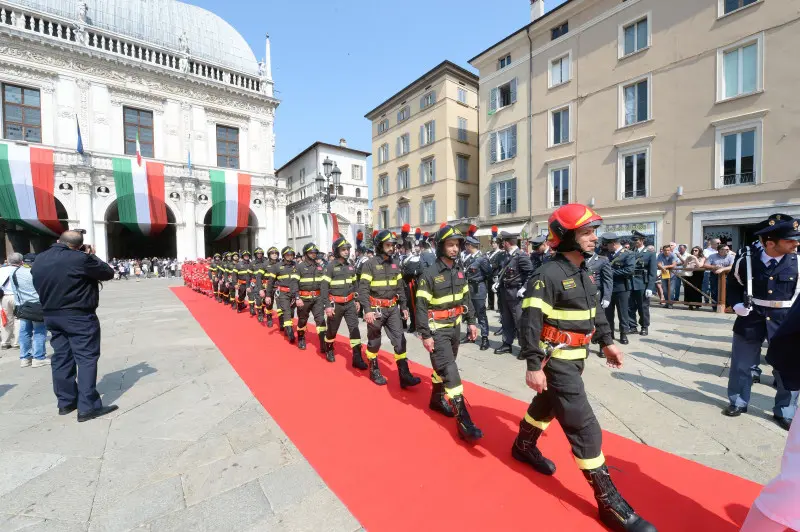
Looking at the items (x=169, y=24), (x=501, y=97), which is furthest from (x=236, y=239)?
(x=501, y=97)

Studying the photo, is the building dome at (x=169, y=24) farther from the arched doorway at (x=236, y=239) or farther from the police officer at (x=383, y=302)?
the police officer at (x=383, y=302)

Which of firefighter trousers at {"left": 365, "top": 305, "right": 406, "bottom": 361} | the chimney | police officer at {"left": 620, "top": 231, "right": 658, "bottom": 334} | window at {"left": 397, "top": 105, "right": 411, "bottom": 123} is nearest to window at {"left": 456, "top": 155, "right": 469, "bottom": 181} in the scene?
window at {"left": 397, "top": 105, "right": 411, "bottom": 123}

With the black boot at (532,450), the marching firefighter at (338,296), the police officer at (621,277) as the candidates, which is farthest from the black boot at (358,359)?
the police officer at (621,277)

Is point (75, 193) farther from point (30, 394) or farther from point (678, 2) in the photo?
point (678, 2)

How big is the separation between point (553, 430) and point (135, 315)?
1228 centimetres

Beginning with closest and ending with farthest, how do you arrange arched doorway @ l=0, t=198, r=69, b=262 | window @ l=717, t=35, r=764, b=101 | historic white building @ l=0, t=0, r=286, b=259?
1. window @ l=717, t=35, r=764, b=101
2. historic white building @ l=0, t=0, r=286, b=259
3. arched doorway @ l=0, t=198, r=69, b=262

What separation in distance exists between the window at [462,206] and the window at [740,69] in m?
15.3

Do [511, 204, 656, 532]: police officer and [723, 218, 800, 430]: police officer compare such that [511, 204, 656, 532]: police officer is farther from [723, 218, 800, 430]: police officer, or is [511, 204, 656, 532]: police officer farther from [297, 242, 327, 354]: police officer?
[297, 242, 327, 354]: police officer

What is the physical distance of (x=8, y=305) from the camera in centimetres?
684

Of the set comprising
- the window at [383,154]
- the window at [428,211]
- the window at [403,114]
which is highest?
the window at [403,114]

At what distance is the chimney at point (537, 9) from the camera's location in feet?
69.4

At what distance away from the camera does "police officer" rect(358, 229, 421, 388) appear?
4730 millimetres

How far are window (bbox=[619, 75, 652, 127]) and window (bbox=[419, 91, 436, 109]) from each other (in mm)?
13266

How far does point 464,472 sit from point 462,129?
87.8ft
